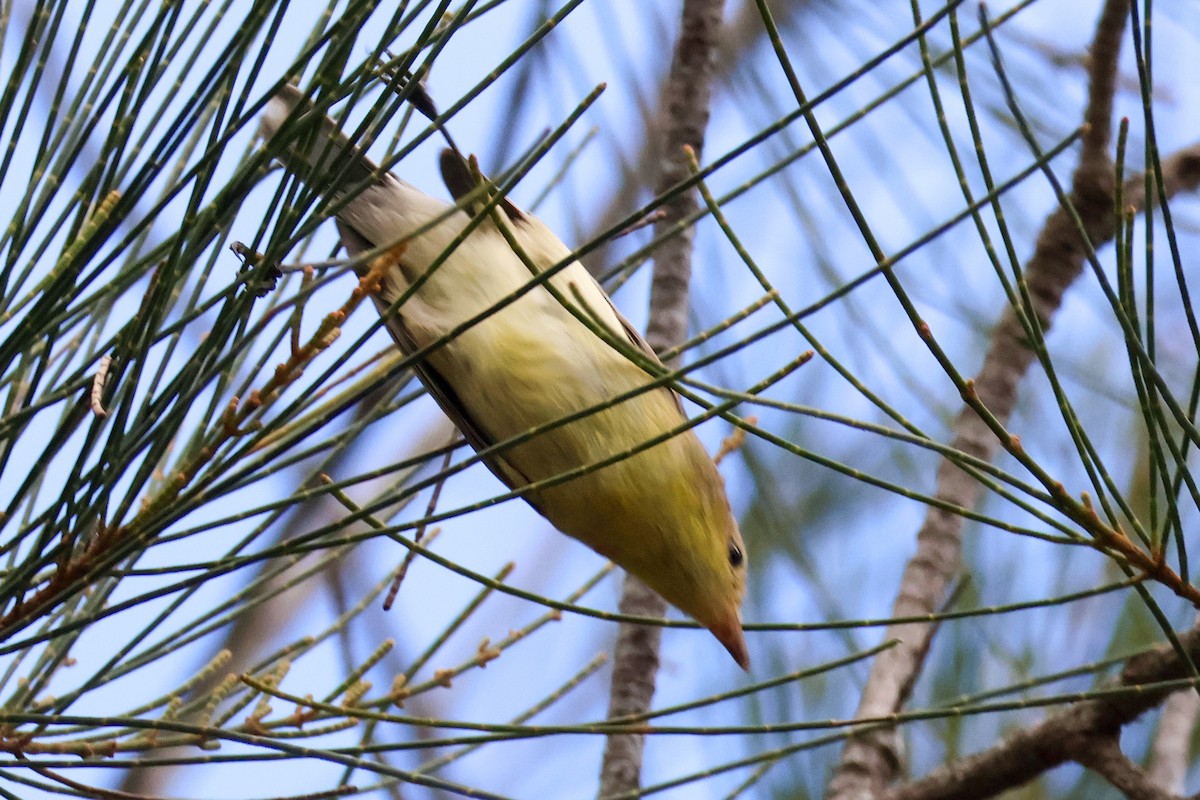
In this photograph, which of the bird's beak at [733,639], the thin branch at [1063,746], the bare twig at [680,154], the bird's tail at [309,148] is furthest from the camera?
the bare twig at [680,154]

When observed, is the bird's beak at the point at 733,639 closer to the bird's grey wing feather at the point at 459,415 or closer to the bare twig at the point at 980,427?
the bare twig at the point at 980,427

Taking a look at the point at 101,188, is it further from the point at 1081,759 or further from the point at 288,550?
the point at 1081,759

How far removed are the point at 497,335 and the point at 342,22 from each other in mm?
1181

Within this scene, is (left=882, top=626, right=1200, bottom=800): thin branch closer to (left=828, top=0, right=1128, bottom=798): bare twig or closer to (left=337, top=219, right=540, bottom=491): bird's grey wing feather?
(left=828, top=0, right=1128, bottom=798): bare twig

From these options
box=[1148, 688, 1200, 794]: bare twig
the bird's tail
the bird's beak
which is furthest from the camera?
the bird's beak

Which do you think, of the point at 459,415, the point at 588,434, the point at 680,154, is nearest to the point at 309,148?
the point at 588,434

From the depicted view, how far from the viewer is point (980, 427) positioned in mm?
2453

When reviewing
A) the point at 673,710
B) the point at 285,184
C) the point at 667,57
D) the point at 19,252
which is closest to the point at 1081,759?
the point at 673,710

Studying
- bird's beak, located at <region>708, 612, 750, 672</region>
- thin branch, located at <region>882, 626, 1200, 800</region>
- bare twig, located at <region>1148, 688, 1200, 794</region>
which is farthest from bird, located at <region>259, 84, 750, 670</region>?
bare twig, located at <region>1148, 688, 1200, 794</region>

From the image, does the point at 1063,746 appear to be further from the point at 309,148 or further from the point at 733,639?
the point at 309,148

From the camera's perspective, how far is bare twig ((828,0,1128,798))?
2.17 meters

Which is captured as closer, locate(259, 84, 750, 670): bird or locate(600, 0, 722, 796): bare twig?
locate(259, 84, 750, 670): bird

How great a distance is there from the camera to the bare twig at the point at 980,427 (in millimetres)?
2174

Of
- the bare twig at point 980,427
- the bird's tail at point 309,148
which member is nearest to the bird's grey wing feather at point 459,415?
the bare twig at point 980,427
